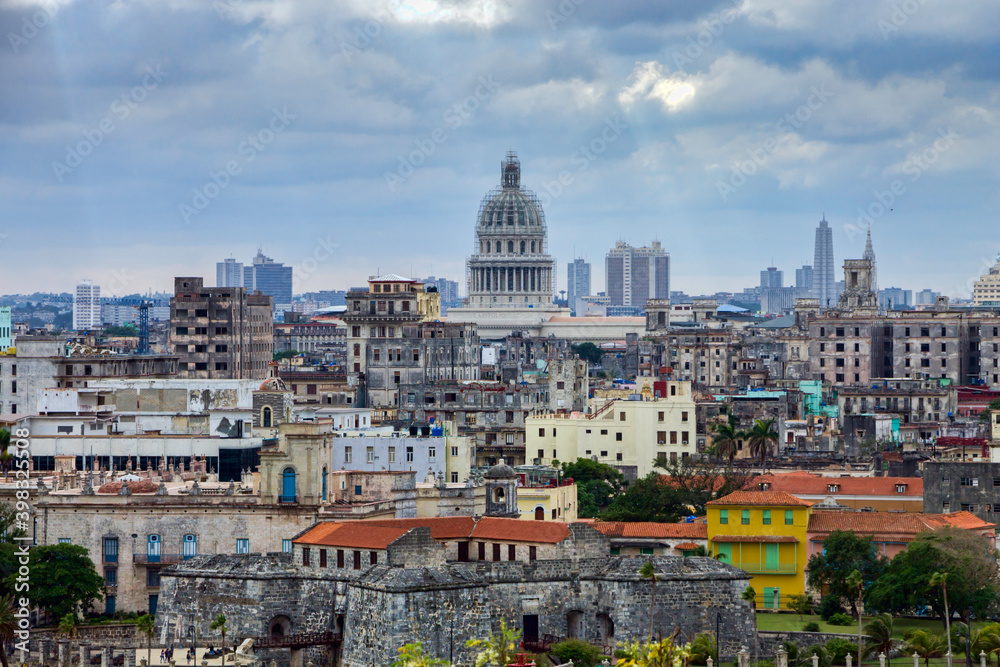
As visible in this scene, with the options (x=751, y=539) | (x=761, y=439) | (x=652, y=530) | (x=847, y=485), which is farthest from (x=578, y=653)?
(x=761, y=439)

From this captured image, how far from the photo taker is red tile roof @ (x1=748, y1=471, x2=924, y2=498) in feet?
363

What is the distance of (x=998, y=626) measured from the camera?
79.8 meters

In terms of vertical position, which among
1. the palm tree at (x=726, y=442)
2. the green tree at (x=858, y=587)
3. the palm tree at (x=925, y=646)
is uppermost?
the palm tree at (x=726, y=442)

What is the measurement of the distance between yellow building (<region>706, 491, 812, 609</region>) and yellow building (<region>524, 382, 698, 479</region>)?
1860 inches

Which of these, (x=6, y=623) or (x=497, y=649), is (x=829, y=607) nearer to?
(x=497, y=649)

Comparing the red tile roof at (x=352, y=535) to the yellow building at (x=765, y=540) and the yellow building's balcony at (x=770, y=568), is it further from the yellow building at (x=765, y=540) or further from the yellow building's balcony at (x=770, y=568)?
the yellow building's balcony at (x=770, y=568)

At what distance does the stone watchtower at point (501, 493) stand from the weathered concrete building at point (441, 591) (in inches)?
299

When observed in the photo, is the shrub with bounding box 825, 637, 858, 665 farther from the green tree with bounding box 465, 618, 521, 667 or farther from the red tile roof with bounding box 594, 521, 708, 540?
the red tile roof with bounding box 594, 521, 708, 540

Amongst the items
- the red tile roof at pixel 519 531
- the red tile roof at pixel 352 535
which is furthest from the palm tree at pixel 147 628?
the red tile roof at pixel 519 531

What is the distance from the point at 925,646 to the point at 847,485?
113 ft

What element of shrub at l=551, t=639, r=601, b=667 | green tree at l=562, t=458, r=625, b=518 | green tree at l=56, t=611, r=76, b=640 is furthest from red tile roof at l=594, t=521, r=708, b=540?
green tree at l=56, t=611, r=76, b=640

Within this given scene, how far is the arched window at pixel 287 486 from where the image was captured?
95.7 metres

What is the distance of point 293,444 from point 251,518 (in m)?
3.92

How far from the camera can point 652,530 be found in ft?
317
